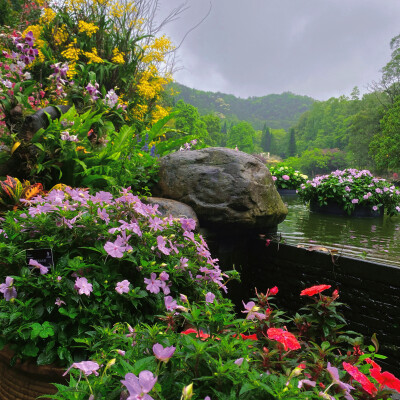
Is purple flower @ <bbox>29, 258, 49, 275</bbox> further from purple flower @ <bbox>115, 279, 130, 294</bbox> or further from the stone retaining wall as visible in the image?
the stone retaining wall

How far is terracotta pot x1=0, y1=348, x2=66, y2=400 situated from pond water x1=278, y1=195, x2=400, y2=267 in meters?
2.29

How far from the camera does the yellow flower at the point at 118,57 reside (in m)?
6.54

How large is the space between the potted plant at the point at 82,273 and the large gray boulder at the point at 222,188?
1.43m

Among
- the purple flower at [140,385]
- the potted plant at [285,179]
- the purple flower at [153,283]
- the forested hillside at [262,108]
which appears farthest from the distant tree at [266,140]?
the purple flower at [140,385]

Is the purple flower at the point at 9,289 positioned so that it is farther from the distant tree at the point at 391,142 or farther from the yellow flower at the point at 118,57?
the distant tree at the point at 391,142

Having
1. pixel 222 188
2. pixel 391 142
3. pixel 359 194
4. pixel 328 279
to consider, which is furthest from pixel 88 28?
pixel 391 142

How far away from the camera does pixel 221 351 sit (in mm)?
751

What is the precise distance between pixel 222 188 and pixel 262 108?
7807cm

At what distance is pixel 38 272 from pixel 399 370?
8.23ft

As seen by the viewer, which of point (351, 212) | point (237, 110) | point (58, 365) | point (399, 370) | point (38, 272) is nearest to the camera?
point (58, 365)

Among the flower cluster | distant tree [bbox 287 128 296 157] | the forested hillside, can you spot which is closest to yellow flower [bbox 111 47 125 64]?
the flower cluster

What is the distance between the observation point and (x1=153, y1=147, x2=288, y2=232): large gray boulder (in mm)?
Answer: 3033

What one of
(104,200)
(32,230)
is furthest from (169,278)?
(32,230)

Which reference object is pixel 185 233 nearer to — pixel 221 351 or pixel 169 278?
pixel 169 278
